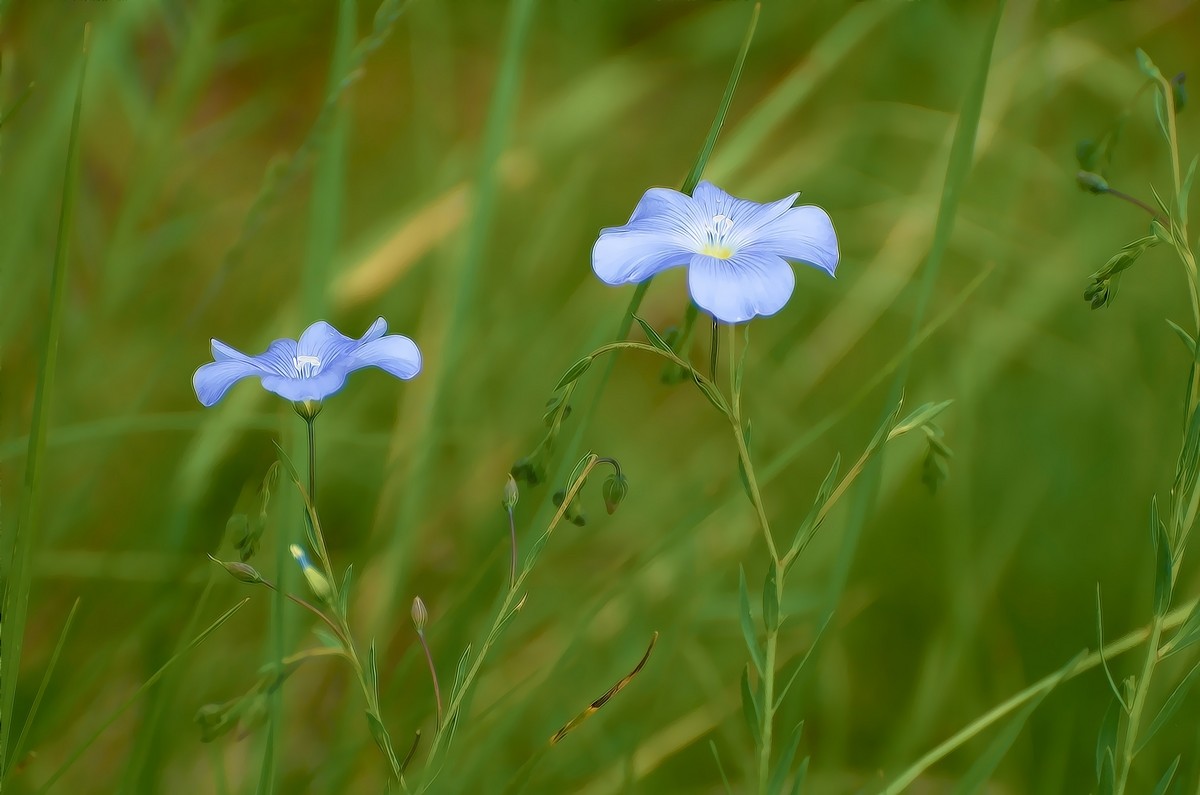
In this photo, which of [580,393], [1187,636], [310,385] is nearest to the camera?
[310,385]

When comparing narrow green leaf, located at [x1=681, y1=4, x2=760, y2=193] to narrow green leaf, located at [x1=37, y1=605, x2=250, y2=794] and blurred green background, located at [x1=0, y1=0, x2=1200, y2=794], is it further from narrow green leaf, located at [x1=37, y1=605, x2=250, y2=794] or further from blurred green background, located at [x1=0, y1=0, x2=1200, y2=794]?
narrow green leaf, located at [x1=37, y1=605, x2=250, y2=794]

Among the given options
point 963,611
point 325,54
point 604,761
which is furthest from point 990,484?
point 325,54

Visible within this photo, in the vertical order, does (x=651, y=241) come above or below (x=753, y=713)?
above

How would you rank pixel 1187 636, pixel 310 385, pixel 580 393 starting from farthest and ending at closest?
pixel 580 393 → pixel 1187 636 → pixel 310 385

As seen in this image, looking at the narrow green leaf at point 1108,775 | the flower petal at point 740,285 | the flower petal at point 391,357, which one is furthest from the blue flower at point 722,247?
the narrow green leaf at point 1108,775

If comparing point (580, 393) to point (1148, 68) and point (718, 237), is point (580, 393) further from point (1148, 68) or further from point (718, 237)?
point (1148, 68)

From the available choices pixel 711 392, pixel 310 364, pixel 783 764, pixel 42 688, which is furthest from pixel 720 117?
pixel 42 688

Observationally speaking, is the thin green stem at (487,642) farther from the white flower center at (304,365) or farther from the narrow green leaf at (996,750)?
the narrow green leaf at (996,750)

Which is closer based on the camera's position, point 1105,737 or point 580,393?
point 1105,737

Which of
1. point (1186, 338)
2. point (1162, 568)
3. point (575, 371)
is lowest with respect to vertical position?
point (1162, 568)
